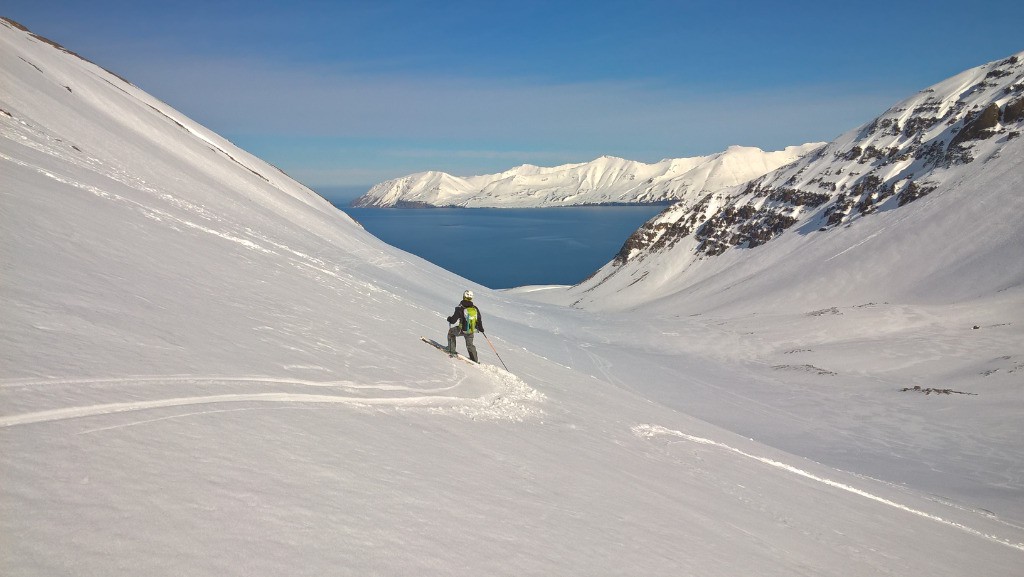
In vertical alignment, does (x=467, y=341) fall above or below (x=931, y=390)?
below

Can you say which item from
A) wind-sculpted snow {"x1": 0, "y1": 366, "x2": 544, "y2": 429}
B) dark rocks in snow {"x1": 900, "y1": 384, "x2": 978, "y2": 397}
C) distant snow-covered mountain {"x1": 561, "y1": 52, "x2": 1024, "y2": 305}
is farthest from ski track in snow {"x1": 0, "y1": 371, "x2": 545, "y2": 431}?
distant snow-covered mountain {"x1": 561, "y1": 52, "x2": 1024, "y2": 305}

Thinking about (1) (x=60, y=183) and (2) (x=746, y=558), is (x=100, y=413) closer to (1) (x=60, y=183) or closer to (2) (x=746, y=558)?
(2) (x=746, y=558)

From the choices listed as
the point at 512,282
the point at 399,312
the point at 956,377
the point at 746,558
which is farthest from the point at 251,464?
the point at 512,282

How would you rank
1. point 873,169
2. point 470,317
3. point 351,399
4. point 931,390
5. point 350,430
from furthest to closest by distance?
point 873,169
point 931,390
point 470,317
point 351,399
point 350,430

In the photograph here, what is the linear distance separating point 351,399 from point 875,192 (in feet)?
322

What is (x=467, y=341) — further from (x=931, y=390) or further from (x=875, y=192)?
(x=875, y=192)

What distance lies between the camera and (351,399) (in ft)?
28.5

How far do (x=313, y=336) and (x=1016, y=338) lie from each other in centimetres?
4195

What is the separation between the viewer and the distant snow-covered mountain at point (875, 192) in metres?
62.7

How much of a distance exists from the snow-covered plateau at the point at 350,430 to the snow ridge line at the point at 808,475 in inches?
4.6

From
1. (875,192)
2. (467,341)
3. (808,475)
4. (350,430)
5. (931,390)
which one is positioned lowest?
(808,475)

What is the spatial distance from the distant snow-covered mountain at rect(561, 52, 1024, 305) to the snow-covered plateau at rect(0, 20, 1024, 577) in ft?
132

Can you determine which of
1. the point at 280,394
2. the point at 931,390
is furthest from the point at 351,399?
the point at 931,390

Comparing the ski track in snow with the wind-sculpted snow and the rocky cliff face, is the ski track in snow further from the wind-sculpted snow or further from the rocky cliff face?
the rocky cliff face
